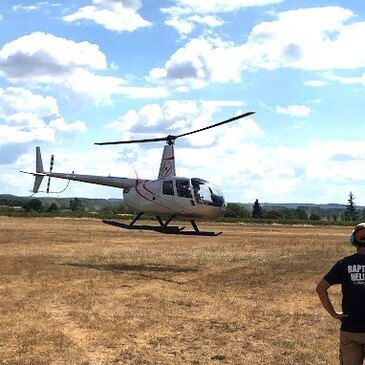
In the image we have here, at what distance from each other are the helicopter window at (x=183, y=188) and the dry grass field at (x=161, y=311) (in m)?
2.76

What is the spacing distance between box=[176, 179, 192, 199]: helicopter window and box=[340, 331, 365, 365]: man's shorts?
16476 mm

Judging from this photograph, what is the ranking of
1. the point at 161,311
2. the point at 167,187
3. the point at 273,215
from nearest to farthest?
1. the point at 161,311
2. the point at 167,187
3. the point at 273,215

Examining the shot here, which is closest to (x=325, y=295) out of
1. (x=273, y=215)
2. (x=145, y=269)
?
(x=145, y=269)

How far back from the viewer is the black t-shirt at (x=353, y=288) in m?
5.59

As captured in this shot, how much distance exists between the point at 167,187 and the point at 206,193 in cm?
186

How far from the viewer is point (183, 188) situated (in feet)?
73.1

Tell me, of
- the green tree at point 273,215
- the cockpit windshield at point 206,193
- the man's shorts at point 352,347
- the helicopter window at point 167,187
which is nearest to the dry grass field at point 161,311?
the cockpit windshield at point 206,193

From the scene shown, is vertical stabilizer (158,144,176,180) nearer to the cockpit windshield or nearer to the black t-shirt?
the cockpit windshield

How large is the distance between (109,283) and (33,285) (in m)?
2.19

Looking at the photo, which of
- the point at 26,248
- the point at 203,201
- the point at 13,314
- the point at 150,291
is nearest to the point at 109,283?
the point at 150,291

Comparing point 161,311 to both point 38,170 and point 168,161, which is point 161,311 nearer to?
point 168,161

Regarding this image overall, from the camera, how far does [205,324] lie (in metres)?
11.2

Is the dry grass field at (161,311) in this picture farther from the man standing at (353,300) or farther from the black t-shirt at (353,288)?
the black t-shirt at (353,288)

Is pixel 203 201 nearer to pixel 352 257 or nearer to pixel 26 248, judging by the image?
pixel 26 248
